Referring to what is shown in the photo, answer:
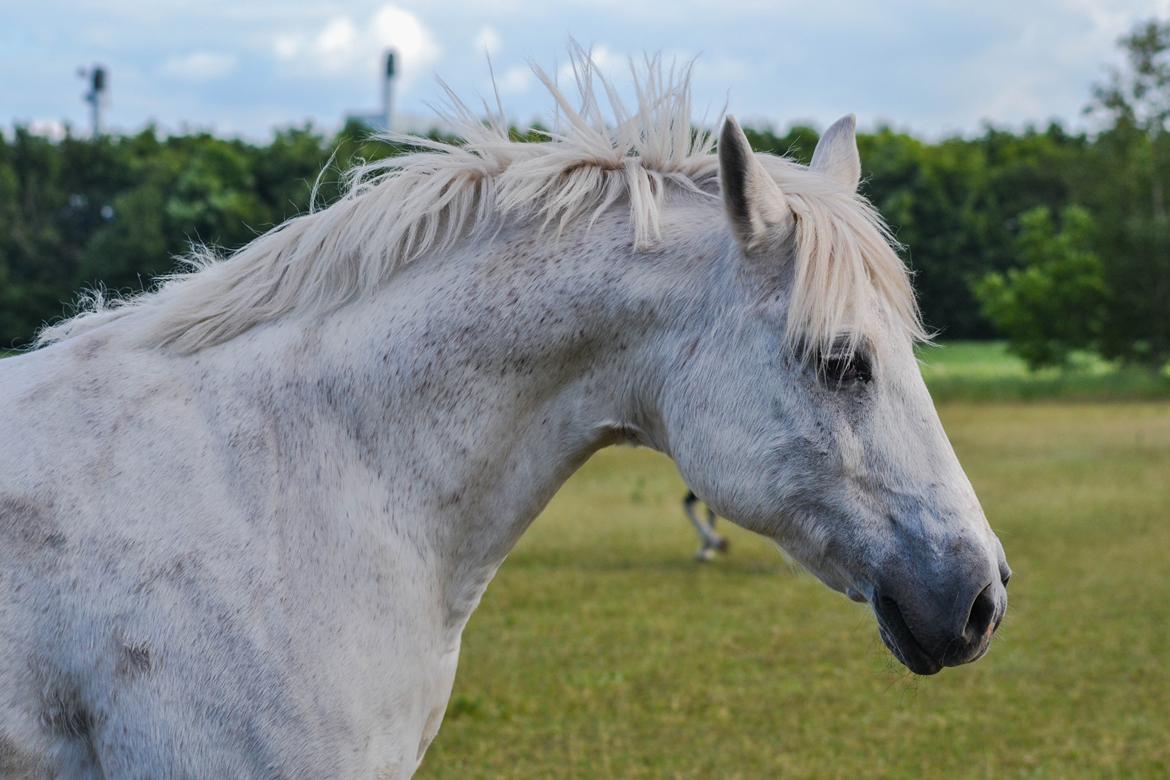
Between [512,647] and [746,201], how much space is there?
6.21 metres

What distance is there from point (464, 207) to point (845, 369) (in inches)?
34.3

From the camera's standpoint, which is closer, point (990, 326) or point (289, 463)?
point (289, 463)

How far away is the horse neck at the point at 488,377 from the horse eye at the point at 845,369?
0.99ft

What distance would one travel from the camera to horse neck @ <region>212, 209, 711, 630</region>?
2367 mm

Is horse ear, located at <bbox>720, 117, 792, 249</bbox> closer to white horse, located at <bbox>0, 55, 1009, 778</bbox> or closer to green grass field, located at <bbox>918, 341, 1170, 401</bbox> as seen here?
white horse, located at <bbox>0, 55, 1009, 778</bbox>

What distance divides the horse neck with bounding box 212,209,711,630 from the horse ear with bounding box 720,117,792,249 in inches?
5.5

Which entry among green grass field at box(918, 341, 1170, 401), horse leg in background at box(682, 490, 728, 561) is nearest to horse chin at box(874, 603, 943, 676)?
horse leg in background at box(682, 490, 728, 561)

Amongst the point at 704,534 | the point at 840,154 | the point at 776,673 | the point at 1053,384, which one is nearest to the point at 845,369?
the point at 840,154

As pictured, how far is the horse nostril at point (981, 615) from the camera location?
2.13 meters

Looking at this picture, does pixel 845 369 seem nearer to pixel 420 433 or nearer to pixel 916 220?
pixel 420 433

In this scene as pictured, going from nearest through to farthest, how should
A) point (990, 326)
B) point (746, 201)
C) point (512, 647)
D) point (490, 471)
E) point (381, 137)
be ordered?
1. point (746, 201)
2. point (490, 471)
3. point (381, 137)
4. point (512, 647)
5. point (990, 326)

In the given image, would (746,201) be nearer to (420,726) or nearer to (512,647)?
(420,726)

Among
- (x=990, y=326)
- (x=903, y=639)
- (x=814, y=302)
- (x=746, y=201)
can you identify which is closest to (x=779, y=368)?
(x=814, y=302)

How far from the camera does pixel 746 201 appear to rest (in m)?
2.24
